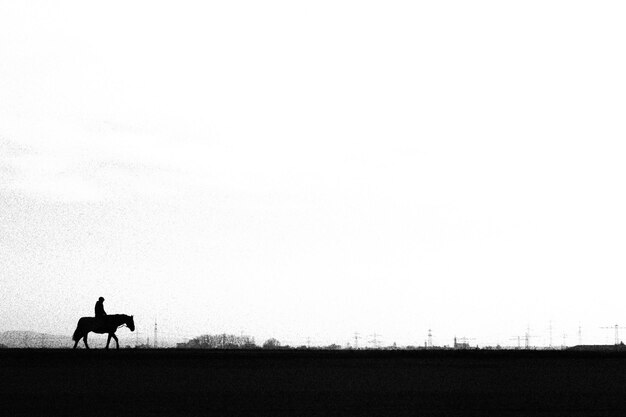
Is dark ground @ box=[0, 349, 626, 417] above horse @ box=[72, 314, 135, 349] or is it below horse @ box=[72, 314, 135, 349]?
below

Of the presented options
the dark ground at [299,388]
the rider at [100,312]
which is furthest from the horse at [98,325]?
the dark ground at [299,388]

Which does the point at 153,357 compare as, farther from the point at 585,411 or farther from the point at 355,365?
the point at 585,411

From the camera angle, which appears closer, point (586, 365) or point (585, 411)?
point (585, 411)

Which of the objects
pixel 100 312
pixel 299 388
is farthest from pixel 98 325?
pixel 299 388

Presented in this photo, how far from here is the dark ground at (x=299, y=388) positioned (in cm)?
1780

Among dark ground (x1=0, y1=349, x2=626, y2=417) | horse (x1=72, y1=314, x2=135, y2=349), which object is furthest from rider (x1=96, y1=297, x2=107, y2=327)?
dark ground (x1=0, y1=349, x2=626, y2=417)

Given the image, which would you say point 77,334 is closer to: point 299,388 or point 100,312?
point 100,312

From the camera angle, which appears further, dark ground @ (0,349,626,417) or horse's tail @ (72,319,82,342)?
horse's tail @ (72,319,82,342)

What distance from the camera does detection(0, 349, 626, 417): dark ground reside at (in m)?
17.8

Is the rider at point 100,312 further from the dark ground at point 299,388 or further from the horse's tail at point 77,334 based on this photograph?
the dark ground at point 299,388

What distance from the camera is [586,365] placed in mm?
34750

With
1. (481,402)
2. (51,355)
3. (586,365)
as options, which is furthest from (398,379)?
(51,355)

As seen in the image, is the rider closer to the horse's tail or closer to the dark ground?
the horse's tail

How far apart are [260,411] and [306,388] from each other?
471 centimetres
